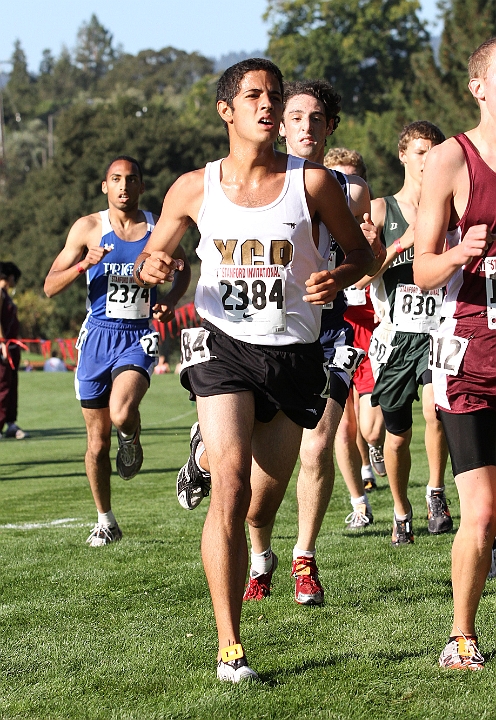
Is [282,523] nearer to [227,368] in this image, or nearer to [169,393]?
[227,368]

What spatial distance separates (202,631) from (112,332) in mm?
3377

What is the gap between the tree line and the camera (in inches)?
2235

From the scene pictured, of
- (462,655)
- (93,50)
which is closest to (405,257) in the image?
(462,655)

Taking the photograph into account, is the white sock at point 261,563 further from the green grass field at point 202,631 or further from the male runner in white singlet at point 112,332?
the male runner in white singlet at point 112,332

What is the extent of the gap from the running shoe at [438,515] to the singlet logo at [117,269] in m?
2.69

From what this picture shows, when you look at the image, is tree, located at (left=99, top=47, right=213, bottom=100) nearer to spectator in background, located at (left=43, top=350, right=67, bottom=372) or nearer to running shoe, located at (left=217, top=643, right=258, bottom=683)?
spectator in background, located at (left=43, top=350, right=67, bottom=372)

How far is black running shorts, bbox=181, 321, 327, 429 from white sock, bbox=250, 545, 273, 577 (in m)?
1.21

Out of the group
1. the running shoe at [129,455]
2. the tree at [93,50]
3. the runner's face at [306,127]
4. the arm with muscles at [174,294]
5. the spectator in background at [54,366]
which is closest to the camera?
the arm with muscles at [174,294]

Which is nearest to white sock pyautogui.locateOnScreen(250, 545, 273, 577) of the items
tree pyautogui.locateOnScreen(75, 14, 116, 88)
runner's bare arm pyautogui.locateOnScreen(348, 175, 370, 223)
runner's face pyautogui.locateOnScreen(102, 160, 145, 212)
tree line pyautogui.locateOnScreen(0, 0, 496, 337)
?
runner's bare arm pyautogui.locateOnScreen(348, 175, 370, 223)

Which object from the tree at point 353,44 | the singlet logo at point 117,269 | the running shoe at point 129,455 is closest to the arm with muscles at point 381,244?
the singlet logo at point 117,269

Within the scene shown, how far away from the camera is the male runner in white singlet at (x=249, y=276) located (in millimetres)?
4281

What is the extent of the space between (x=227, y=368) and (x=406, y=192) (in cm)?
326

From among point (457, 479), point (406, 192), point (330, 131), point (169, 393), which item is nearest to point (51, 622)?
point (457, 479)

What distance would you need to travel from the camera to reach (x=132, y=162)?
26.3 ft
